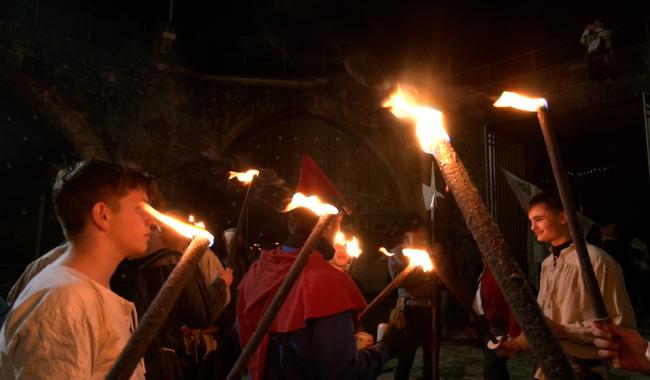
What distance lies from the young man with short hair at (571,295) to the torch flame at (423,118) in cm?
159

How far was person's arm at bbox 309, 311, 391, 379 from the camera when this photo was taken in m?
2.07

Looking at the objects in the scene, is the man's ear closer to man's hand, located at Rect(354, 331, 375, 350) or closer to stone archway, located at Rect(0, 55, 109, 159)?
man's hand, located at Rect(354, 331, 375, 350)

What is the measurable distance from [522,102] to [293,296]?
1.51m

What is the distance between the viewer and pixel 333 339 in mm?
2096

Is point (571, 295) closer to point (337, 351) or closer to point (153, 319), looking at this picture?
point (337, 351)

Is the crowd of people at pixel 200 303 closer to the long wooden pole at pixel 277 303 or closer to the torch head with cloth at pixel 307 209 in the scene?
the torch head with cloth at pixel 307 209

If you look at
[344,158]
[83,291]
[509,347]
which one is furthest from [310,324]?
[344,158]

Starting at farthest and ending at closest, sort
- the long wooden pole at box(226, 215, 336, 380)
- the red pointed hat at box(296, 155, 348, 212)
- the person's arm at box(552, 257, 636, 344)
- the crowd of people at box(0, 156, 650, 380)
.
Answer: the red pointed hat at box(296, 155, 348, 212) < the person's arm at box(552, 257, 636, 344) < the long wooden pole at box(226, 215, 336, 380) < the crowd of people at box(0, 156, 650, 380)

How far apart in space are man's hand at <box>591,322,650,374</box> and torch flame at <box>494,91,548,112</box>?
60 cm

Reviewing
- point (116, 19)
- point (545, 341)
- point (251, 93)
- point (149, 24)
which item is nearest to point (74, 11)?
point (116, 19)

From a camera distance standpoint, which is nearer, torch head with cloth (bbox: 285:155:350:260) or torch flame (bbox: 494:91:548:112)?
torch flame (bbox: 494:91:548:112)

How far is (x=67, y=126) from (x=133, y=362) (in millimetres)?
10806

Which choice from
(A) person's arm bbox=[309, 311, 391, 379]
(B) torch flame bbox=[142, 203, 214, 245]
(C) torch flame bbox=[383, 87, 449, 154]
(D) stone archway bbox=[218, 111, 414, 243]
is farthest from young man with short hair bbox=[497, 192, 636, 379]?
(D) stone archway bbox=[218, 111, 414, 243]

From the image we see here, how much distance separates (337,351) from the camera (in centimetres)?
208
